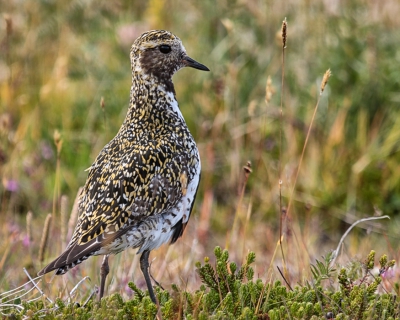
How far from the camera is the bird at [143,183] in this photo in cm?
457

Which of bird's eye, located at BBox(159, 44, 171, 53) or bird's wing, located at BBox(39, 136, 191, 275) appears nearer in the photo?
bird's wing, located at BBox(39, 136, 191, 275)

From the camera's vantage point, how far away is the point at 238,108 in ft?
28.1

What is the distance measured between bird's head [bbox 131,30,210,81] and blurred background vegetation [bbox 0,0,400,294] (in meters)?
1.79

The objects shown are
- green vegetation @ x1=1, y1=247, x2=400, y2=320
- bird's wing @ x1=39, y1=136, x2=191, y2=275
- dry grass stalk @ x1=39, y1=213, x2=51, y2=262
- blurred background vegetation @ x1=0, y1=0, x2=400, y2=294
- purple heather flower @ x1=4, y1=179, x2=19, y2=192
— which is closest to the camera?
green vegetation @ x1=1, y1=247, x2=400, y2=320

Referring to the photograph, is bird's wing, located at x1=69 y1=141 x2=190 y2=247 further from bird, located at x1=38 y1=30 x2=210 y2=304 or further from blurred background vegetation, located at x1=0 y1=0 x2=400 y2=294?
blurred background vegetation, located at x1=0 y1=0 x2=400 y2=294

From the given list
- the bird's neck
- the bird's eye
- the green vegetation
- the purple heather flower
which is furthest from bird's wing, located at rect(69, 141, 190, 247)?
the purple heather flower

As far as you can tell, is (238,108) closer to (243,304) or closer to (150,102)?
(150,102)

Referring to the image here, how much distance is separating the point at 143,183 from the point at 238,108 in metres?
3.98

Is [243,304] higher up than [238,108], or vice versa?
[238,108]

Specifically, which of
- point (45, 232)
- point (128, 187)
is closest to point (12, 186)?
point (45, 232)

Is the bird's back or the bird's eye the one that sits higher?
the bird's eye

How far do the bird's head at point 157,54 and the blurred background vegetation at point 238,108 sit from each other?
5.86 ft

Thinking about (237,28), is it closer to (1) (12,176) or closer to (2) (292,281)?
(1) (12,176)

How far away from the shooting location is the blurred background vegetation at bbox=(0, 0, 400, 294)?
7738mm
